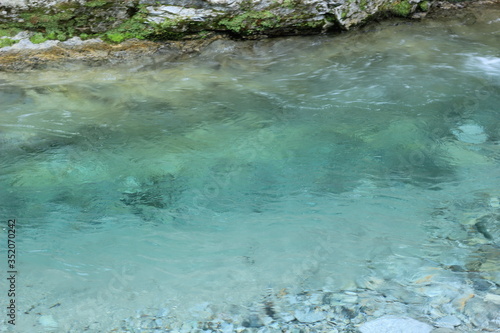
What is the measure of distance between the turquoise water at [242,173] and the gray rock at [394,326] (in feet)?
Answer: 1.41

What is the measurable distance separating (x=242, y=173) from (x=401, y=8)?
18.5ft

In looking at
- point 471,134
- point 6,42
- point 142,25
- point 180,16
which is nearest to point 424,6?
point 471,134

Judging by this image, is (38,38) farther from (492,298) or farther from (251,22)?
(492,298)

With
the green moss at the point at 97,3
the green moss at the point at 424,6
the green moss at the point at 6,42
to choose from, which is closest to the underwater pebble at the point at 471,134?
the green moss at the point at 424,6

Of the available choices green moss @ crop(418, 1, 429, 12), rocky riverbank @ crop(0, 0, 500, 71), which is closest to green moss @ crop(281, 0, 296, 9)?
rocky riverbank @ crop(0, 0, 500, 71)

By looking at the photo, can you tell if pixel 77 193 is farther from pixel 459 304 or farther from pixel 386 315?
pixel 459 304

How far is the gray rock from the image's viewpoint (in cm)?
305

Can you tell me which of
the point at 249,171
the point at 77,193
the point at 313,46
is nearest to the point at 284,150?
the point at 249,171

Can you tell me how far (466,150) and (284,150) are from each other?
6.66ft

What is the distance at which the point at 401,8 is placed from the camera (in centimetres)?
872

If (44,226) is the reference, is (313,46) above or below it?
above

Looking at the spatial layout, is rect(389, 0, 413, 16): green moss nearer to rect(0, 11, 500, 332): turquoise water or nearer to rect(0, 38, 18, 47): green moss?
rect(0, 11, 500, 332): turquoise water

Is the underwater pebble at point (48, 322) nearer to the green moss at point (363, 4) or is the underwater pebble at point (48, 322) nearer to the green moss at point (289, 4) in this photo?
the green moss at point (289, 4)

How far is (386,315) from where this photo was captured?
3.19 m
